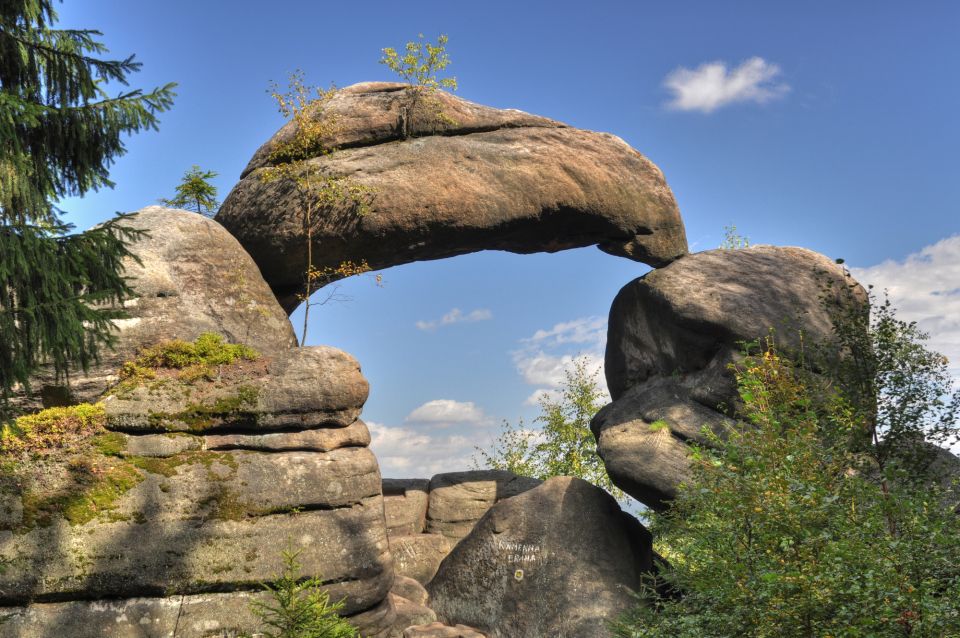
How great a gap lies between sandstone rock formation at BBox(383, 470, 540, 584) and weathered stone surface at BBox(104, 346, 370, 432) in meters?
6.32

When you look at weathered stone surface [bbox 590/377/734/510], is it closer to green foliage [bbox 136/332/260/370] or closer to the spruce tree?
green foliage [bbox 136/332/260/370]

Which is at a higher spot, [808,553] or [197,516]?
[808,553]

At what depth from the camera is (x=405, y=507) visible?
20.3m

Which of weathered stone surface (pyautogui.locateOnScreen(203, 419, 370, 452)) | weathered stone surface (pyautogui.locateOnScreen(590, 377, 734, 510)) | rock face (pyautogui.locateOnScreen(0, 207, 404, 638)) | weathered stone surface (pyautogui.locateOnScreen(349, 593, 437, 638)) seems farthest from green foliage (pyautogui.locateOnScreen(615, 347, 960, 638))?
weathered stone surface (pyautogui.locateOnScreen(590, 377, 734, 510))

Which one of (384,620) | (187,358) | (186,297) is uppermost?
(186,297)

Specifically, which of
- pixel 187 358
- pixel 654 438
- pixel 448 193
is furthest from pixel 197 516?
pixel 654 438

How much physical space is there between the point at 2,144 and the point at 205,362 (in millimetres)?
5151

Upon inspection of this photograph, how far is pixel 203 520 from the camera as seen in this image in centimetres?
1244

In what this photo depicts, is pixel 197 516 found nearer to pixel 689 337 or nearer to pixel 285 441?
pixel 285 441

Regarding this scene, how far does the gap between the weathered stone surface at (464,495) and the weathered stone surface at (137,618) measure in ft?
27.8

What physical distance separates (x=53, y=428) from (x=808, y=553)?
10633 mm

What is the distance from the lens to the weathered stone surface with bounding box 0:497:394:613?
466 inches

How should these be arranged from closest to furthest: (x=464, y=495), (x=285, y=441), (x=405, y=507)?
(x=285, y=441) < (x=405, y=507) < (x=464, y=495)

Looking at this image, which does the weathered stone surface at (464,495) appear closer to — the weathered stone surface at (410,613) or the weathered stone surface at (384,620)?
the weathered stone surface at (410,613)
